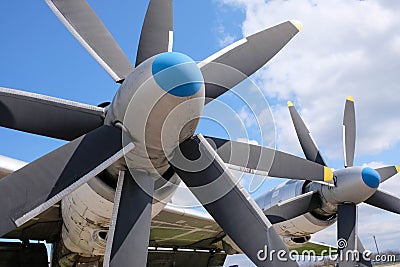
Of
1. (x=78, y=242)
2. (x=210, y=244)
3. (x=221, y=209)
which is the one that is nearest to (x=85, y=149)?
(x=221, y=209)

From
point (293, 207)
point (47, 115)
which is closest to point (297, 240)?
point (293, 207)

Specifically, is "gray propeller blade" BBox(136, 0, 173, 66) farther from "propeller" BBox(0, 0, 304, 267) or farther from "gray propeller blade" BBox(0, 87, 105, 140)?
"gray propeller blade" BBox(0, 87, 105, 140)

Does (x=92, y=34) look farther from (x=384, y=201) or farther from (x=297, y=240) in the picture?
(x=384, y=201)

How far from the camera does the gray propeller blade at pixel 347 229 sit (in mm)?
10164

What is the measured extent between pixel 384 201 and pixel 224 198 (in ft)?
22.9

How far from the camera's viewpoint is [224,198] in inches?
231

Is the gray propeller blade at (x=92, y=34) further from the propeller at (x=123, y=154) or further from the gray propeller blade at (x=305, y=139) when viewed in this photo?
the gray propeller blade at (x=305, y=139)

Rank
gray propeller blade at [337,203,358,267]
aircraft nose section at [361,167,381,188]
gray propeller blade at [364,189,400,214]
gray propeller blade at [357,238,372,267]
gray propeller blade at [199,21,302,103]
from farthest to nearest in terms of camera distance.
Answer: gray propeller blade at [364,189,400,214], gray propeller blade at [357,238,372,267], gray propeller blade at [337,203,358,267], aircraft nose section at [361,167,381,188], gray propeller blade at [199,21,302,103]

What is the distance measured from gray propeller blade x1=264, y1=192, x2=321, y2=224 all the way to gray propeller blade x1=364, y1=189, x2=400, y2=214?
163 cm

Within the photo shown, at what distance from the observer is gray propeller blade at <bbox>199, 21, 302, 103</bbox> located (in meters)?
6.00

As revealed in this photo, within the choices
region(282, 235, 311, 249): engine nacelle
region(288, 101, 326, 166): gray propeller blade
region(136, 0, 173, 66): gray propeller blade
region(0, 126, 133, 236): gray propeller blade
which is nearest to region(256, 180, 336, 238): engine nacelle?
region(282, 235, 311, 249): engine nacelle

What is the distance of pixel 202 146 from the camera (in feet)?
19.1

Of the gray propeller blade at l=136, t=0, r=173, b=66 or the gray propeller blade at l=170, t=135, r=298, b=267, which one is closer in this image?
the gray propeller blade at l=170, t=135, r=298, b=267

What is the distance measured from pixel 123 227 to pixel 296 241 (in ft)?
26.0
